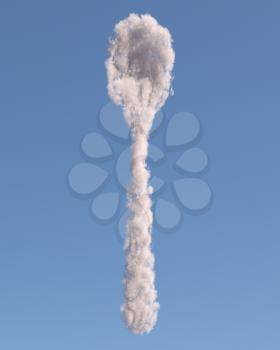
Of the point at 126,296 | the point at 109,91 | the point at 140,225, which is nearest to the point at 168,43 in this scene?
the point at 109,91

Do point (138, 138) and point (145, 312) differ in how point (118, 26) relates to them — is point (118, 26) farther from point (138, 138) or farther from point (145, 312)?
point (145, 312)

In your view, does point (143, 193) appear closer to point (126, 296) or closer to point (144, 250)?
point (144, 250)

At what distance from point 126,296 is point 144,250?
24.4 ft

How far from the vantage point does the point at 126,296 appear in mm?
112875

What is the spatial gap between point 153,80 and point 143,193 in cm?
1718

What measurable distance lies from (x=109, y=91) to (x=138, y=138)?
8307mm

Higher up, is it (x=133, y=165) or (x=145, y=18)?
(x=145, y=18)

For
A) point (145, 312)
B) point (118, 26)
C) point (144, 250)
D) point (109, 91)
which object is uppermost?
point (118, 26)

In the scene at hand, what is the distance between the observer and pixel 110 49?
114250 mm

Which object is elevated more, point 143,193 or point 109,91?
point 109,91

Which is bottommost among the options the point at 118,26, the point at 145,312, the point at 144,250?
the point at 145,312

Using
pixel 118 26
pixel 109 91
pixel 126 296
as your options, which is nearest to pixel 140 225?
pixel 126 296

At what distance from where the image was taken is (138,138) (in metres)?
115

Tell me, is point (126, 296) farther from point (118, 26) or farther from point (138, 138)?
point (118, 26)
